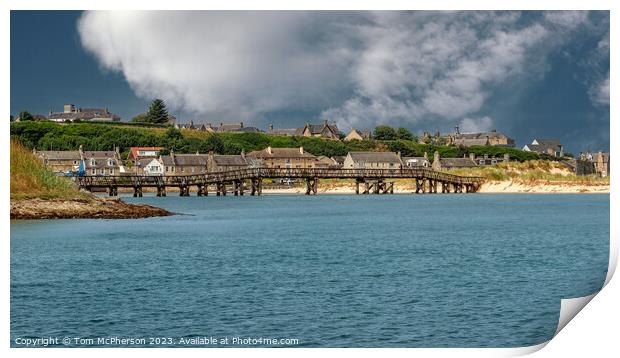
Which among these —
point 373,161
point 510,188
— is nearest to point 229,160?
point 373,161

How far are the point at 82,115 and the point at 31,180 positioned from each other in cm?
9647

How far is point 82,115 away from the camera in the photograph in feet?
422

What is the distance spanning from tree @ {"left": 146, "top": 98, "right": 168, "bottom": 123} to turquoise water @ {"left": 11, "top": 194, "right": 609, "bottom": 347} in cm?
9870

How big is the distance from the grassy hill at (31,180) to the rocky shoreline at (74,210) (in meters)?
0.36

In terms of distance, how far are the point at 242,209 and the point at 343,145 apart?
73348mm

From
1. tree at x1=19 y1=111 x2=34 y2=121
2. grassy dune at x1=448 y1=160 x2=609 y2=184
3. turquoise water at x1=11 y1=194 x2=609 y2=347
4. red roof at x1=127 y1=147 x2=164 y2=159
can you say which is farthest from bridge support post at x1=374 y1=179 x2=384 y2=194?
tree at x1=19 y1=111 x2=34 y2=121

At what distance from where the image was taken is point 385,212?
49844 mm

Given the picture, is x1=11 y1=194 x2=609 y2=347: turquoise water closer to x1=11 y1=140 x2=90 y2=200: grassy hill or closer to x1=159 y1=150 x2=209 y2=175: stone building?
x1=11 y1=140 x2=90 y2=200: grassy hill

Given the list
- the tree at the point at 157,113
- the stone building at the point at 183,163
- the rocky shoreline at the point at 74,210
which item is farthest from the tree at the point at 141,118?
the rocky shoreline at the point at 74,210

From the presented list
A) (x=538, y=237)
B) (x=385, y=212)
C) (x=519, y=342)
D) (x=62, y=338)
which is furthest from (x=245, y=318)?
(x=385, y=212)

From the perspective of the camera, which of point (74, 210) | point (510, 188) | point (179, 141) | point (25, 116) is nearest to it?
point (74, 210)

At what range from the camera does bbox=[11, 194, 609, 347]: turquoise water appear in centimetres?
1580

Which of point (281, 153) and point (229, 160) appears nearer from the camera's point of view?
point (229, 160)

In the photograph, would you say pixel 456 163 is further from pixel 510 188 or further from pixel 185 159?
pixel 185 159
